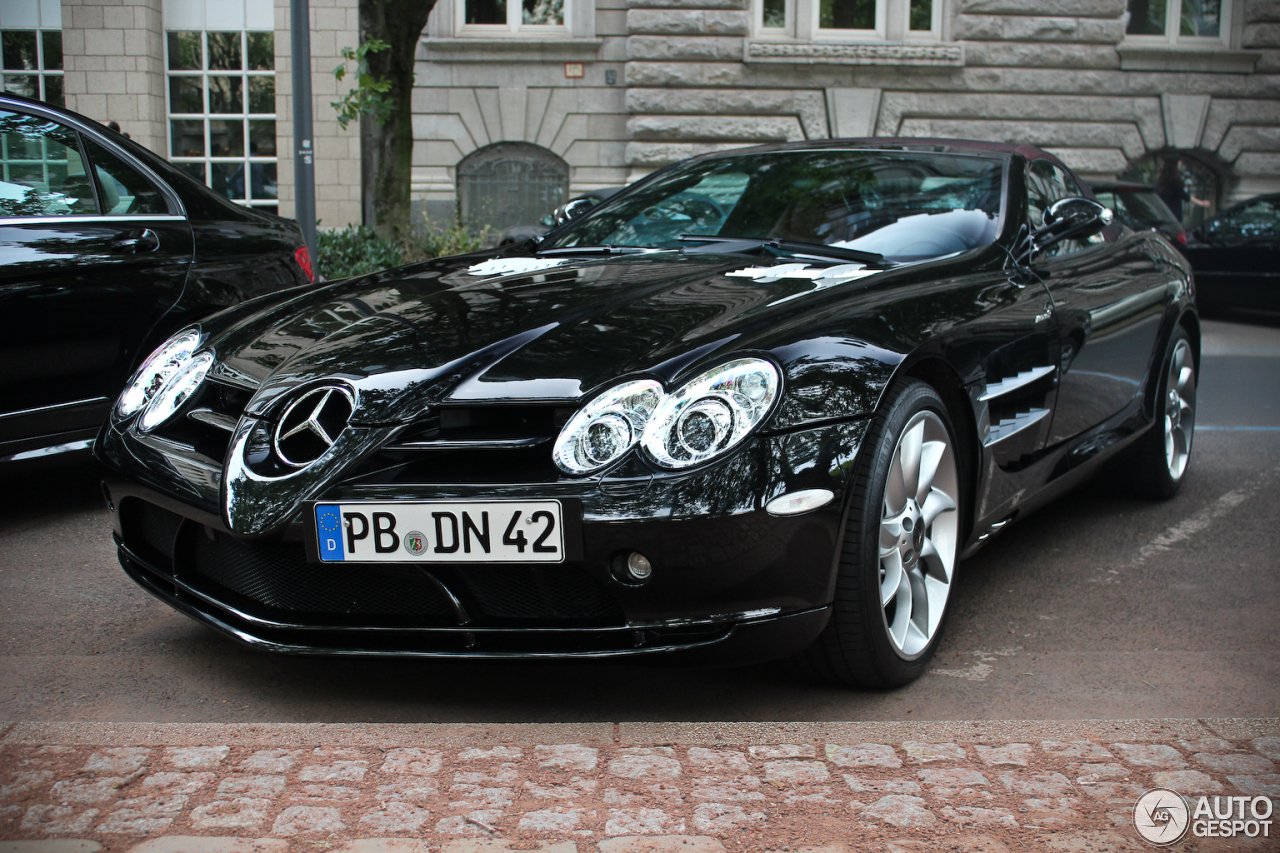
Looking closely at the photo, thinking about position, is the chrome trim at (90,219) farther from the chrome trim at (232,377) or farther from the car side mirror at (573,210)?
the chrome trim at (232,377)

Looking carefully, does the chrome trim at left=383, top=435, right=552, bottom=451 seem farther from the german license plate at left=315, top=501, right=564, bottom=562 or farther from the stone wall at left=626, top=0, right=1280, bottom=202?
the stone wall at left=626, top=0, right=1280, bottom=202

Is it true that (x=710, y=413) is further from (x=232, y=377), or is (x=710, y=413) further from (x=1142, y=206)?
(x=1142, y=206)

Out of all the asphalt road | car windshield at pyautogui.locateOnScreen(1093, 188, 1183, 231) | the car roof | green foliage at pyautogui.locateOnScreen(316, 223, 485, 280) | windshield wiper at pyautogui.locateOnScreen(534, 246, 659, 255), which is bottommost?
the asphalt road

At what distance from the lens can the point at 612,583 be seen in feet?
8.29

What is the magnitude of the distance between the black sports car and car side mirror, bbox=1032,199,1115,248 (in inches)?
8.0

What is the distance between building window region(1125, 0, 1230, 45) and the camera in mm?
17375

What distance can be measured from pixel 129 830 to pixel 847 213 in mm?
2653

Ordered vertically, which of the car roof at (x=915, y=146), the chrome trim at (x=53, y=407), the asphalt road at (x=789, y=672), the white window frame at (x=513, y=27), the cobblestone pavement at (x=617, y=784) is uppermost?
the white window frame at (x=513, y=27)

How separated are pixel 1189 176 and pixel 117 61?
1424 cm

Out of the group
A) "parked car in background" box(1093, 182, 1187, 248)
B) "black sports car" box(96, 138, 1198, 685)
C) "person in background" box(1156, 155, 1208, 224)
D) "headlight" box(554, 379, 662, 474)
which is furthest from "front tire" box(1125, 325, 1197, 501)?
"person in background" box(1156, 155, 1208, 224)

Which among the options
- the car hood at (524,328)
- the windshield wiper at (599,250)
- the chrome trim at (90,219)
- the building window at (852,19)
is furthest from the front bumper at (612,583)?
the building window at (852,19)

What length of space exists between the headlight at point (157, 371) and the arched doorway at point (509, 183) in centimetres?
1331

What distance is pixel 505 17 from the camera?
16688 millimetres

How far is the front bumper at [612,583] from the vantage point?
249cm
